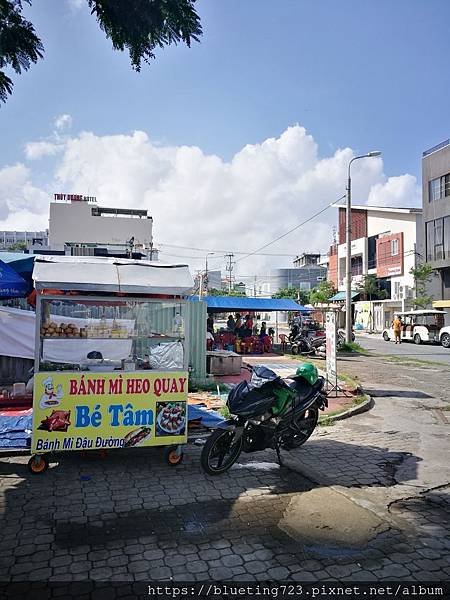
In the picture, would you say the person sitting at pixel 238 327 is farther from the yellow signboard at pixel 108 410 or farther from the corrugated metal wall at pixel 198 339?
the yellow signboard at pixel 108 410

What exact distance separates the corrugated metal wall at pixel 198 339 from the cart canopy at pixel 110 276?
543cm

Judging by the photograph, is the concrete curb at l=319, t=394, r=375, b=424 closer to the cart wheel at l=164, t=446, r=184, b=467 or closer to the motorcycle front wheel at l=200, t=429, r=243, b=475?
the motorcycle front wheel at l=200, t=429, r=243, b=475

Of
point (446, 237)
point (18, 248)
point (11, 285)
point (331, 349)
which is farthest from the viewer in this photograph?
point (18, 248)

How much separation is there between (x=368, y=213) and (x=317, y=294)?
33.1 ft

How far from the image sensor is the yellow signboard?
5.15 m

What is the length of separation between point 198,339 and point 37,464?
6.34 metres

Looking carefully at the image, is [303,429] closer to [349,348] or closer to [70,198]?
[349,348]

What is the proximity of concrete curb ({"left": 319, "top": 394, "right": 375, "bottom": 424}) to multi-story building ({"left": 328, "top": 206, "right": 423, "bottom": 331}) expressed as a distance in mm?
33858

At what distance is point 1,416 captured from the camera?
22.1ft

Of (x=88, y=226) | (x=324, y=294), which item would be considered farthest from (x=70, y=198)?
(x=324, y=294)

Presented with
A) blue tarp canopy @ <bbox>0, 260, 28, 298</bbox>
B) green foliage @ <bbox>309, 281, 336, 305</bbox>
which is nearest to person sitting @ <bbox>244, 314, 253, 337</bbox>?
blue tarp canopy @ <bbox>0, 260, 28, 298</bbox>

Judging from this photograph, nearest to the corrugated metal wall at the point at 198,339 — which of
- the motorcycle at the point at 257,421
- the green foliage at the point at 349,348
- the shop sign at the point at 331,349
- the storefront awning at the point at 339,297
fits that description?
the shop sign at the point at 331,349

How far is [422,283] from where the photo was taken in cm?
3831

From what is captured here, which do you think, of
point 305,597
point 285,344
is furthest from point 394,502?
point 285,344
